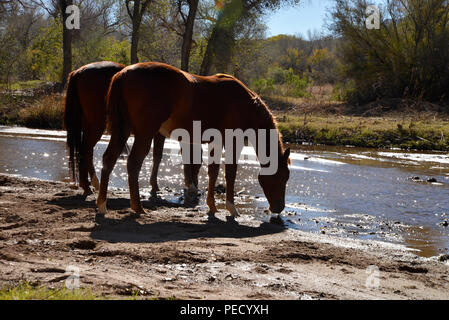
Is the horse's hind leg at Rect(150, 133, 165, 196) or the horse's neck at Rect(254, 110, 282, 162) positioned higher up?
the horse's neck at Rect(254, 110, 282, 162)

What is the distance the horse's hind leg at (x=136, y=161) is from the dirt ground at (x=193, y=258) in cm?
22

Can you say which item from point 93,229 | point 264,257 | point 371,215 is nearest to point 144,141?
point 93,229

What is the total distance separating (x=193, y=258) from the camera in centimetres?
457

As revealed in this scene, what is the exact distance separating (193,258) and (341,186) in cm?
544

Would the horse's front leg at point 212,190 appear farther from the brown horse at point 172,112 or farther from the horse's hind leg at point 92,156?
the horse's hind leg at point 92,156

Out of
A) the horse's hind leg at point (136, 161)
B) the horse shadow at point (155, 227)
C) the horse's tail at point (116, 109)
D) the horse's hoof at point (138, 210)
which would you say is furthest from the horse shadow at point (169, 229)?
the horse's tail at point (116, 109)

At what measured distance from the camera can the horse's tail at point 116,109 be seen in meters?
6.29

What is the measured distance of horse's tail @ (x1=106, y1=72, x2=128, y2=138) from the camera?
6289 millimetres

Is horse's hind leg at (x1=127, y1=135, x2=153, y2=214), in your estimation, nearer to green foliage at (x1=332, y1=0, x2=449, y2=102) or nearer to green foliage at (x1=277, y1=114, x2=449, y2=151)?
green foliage at (x1=277, y1=114, x2=449, y2=151)

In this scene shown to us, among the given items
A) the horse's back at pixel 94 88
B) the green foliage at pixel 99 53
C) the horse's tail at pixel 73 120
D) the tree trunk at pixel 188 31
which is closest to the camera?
the horse's back at pixel 94 88

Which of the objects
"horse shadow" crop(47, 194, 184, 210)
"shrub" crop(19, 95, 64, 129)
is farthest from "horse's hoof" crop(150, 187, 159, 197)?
"shrub" crop(19, 95, 64, 129)

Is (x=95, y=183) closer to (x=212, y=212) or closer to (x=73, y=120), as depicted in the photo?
(x=73, y=120)

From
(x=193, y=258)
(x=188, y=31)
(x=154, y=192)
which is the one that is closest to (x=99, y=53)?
(x=188, y=31)
